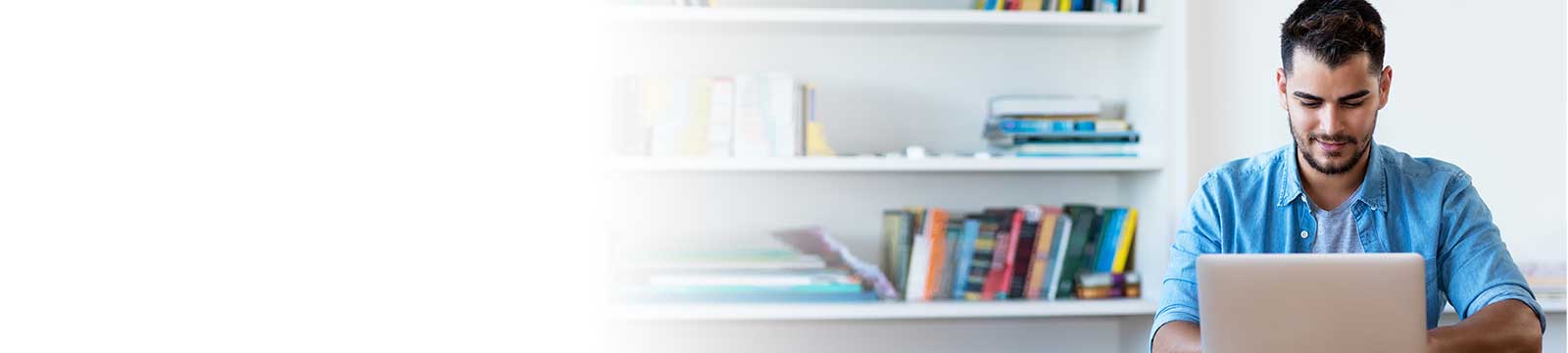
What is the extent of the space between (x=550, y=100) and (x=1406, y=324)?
1.71 m

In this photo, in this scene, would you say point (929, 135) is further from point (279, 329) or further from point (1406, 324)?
point (1406, 324)

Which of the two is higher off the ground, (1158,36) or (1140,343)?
(1158,36)

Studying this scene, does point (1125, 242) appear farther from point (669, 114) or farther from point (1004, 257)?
point (669, 114)

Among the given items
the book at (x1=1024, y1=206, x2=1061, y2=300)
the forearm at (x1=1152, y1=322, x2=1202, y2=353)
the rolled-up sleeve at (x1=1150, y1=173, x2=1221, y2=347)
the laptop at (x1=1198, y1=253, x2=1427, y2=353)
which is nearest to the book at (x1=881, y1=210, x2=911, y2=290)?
the book at (x1=1024, y1=206, x2=1061, y2=300)

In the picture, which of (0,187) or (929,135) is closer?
(0,187)

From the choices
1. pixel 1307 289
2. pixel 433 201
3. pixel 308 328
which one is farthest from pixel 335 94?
pixel 1307 289

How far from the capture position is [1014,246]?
8.21 ft

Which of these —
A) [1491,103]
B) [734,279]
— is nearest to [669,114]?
[734,279]

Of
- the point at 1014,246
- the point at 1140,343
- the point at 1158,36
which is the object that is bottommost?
the point at 1140,343

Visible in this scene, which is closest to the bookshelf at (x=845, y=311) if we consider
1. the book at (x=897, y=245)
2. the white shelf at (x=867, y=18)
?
the book at (x=897, y=245)

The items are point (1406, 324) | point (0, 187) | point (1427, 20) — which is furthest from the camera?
point (1427, 20)

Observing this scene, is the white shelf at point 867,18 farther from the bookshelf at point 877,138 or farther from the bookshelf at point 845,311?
the bookshelf at point 845,311

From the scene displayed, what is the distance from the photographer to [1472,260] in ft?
5.14

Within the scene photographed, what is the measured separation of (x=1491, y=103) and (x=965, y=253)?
107 centimetres
